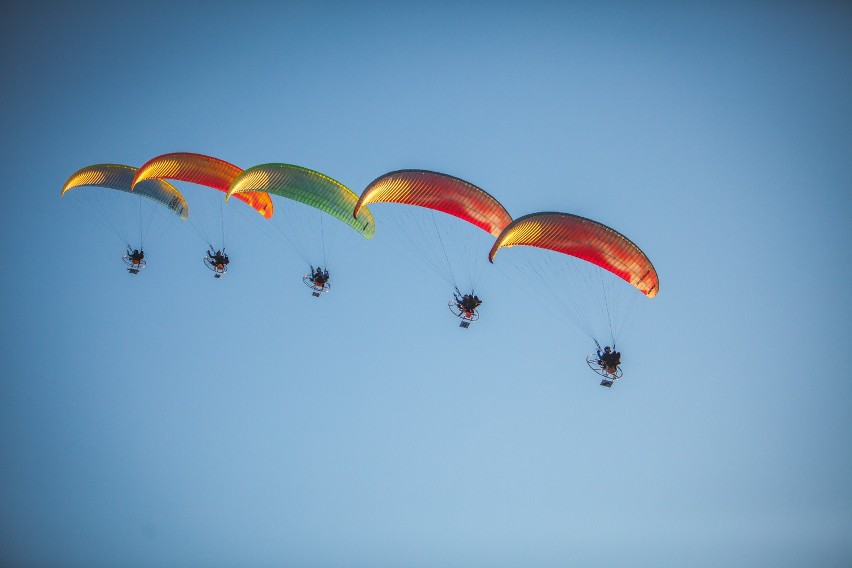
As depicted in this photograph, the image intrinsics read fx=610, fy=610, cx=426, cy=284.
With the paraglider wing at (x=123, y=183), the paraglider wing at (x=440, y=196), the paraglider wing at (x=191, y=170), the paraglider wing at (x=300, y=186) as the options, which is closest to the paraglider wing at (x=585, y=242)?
the paraglider wing at (x=440, y=196)

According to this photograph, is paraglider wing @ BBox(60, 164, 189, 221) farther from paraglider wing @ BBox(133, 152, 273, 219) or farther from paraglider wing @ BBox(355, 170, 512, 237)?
paraglider wing @ BBox(355, 170, 512, 237)

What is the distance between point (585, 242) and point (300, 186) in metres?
9.92

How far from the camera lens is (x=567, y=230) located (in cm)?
1912

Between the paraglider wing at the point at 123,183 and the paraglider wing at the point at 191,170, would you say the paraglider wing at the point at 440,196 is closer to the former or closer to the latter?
the paraglider wing at the point at 191,170

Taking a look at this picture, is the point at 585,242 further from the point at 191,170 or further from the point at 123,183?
the point at 123,183

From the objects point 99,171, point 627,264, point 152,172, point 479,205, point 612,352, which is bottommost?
point 612,352

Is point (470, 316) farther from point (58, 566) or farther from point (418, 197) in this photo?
point (58, 566)

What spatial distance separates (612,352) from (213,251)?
1567 cm

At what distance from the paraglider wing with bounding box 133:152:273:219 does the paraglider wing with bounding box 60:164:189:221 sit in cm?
264

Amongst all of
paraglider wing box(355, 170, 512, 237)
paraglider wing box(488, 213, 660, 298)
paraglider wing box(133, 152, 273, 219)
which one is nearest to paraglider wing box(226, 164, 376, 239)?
paraglider wing box(355, 170, 512, 237)

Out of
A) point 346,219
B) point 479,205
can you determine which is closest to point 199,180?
point 346,219

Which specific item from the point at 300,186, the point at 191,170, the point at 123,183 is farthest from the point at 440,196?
the point at 123,183

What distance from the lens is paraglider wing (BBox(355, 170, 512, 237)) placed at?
19.8m

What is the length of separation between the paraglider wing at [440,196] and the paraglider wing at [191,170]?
21.5ft
